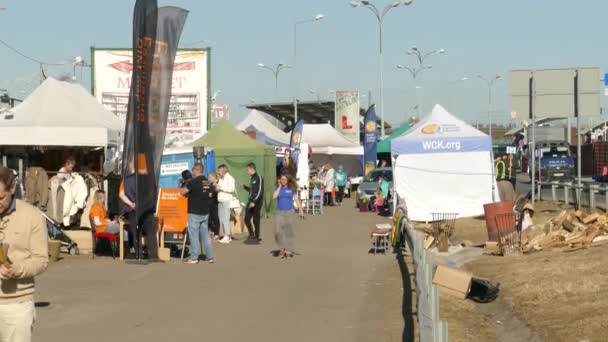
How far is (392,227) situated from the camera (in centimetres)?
2184

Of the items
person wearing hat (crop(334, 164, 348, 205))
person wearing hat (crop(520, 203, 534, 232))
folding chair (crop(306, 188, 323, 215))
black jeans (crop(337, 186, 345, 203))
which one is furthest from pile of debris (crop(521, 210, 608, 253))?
black jeans (crop(337, 186, 345, 203))

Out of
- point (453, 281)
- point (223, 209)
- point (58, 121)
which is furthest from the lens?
point (223, 209)

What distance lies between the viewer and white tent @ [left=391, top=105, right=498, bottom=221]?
29906 millimetres

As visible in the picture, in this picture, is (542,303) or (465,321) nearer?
(465,321)

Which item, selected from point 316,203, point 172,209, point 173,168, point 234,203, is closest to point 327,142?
point 316,203

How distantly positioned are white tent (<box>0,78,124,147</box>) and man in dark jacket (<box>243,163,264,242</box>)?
3144 mm

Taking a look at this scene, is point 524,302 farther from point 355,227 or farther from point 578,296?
point 355,227

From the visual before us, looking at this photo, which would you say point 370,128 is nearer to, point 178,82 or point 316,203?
point 316,203

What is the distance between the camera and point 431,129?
30234mm

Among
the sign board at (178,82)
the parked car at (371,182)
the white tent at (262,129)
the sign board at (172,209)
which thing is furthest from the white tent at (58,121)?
the white tent at (262,129)

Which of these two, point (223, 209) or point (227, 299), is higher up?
point (223, 209)

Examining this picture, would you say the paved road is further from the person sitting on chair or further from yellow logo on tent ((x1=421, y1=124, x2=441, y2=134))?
yellow logo on tent ((x1=421, y1=124, x2=441, y2=134))

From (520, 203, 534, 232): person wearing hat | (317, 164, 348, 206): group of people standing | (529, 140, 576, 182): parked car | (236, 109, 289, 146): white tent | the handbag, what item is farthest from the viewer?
(529, 140, 576, 182): parked car

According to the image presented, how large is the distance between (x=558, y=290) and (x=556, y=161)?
152 feet
